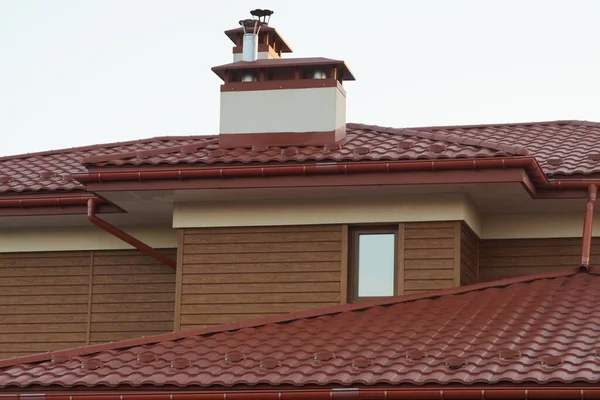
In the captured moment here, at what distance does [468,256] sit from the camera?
16875mm

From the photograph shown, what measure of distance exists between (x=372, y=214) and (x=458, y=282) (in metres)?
1.41

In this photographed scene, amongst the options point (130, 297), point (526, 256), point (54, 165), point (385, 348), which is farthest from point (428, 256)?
point (54, 165)

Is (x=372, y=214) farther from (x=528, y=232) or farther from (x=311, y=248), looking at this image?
(x=528, y=232)

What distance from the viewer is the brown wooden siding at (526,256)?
17.2 meters

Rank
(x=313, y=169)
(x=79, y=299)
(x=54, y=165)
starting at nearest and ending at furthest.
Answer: (x=313, y=169), (x=79, y=299), (x=54, y=165)

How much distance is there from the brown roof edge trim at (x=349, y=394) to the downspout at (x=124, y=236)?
15.1 ft

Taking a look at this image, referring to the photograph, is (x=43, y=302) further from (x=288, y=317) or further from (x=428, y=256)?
(x=428, y=256)

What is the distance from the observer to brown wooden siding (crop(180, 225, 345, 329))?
16.6 metres

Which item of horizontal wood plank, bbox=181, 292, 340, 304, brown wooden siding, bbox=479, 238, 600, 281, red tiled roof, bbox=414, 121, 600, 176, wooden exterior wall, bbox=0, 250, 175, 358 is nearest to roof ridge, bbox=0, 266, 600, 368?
horizontal wood plank, bbox=181, 292, 340, 304

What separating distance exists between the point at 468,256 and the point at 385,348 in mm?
3613

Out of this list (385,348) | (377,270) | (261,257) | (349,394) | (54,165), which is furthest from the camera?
(54,165)

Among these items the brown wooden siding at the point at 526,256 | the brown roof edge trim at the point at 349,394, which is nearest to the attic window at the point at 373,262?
the brown wooden siding at the point at 526,256

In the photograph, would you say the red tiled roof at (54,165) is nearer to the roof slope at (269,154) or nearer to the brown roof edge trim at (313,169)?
the roof slope at (269,154)

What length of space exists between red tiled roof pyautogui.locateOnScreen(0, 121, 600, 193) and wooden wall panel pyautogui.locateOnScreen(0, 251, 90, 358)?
47.4 inches
